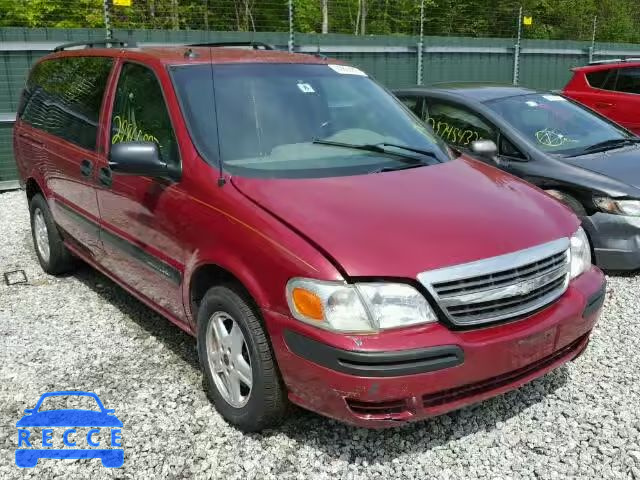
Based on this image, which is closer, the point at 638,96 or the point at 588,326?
the point at 588,326

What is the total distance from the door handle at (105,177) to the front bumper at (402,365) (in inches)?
68.4

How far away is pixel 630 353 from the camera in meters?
3.91

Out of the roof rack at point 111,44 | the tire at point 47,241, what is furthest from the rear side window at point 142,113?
the tire at point 47,241

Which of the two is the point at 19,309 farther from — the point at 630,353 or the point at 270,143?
the point at 630,353

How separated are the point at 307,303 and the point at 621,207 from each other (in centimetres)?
348

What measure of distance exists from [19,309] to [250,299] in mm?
2787

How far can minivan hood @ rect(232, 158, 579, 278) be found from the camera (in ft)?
8.58

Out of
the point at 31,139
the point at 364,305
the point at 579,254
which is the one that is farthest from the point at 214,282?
the point at 31,139

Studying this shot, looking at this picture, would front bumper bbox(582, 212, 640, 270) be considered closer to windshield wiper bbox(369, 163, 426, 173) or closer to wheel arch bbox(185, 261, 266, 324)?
windshield wiper bbox(369, 163, 426, 173)

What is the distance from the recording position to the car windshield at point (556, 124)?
5.80m

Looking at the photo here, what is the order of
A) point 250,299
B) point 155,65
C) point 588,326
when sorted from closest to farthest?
point 250,299, point 588,326, point 155,65

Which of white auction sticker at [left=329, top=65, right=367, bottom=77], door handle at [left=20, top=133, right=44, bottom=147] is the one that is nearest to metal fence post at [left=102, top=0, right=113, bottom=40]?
door handle at [left=20, top=133, right=44, bottom=147]

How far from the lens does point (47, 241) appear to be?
5.44 metres

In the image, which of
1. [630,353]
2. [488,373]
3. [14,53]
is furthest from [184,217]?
[14,53]
